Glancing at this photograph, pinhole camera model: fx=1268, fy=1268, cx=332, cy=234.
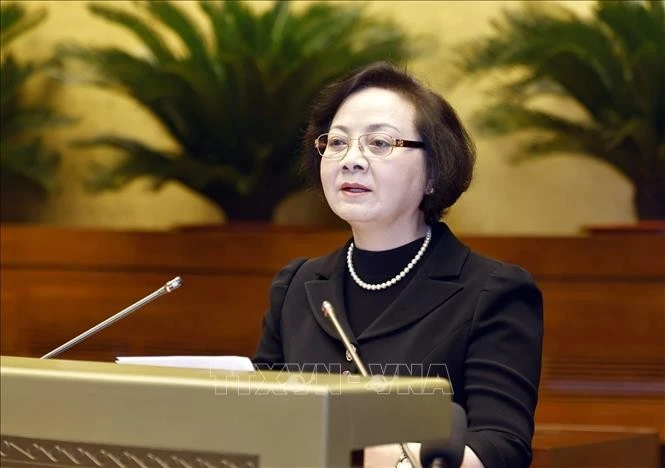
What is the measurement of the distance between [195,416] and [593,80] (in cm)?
355

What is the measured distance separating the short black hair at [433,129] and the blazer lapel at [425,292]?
5.3 inches

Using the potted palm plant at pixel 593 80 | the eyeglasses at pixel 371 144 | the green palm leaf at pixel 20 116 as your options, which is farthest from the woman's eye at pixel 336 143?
the green palm leaf at pixel 20 116

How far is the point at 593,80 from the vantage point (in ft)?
15.2

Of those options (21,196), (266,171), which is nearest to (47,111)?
(21,196)

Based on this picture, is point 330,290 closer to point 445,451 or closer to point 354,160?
point 354,160

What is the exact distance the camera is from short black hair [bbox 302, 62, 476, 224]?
8.43ft

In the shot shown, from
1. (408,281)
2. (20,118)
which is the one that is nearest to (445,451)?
(408,281)

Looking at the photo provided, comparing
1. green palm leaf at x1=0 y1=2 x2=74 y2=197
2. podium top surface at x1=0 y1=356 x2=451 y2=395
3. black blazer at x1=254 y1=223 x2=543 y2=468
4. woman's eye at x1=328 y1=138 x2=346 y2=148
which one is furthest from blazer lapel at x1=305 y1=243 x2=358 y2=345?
green palm leaf at x1=0 y1=2 x2=74 y2=197

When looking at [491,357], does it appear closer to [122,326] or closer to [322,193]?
[322,193]

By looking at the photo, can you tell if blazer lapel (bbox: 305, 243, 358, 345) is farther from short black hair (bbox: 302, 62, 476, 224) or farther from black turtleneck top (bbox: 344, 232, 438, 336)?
short black hair (bbox: 302, 62, 476, 224)

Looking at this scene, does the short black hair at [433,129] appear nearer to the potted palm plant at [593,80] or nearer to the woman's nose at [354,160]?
the woman's nose at [354,160]

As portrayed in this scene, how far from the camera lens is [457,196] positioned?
8.66 ft

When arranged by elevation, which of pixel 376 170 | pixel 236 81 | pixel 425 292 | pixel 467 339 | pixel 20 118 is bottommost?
pixel 467 339

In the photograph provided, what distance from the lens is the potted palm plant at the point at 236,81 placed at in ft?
16.1
